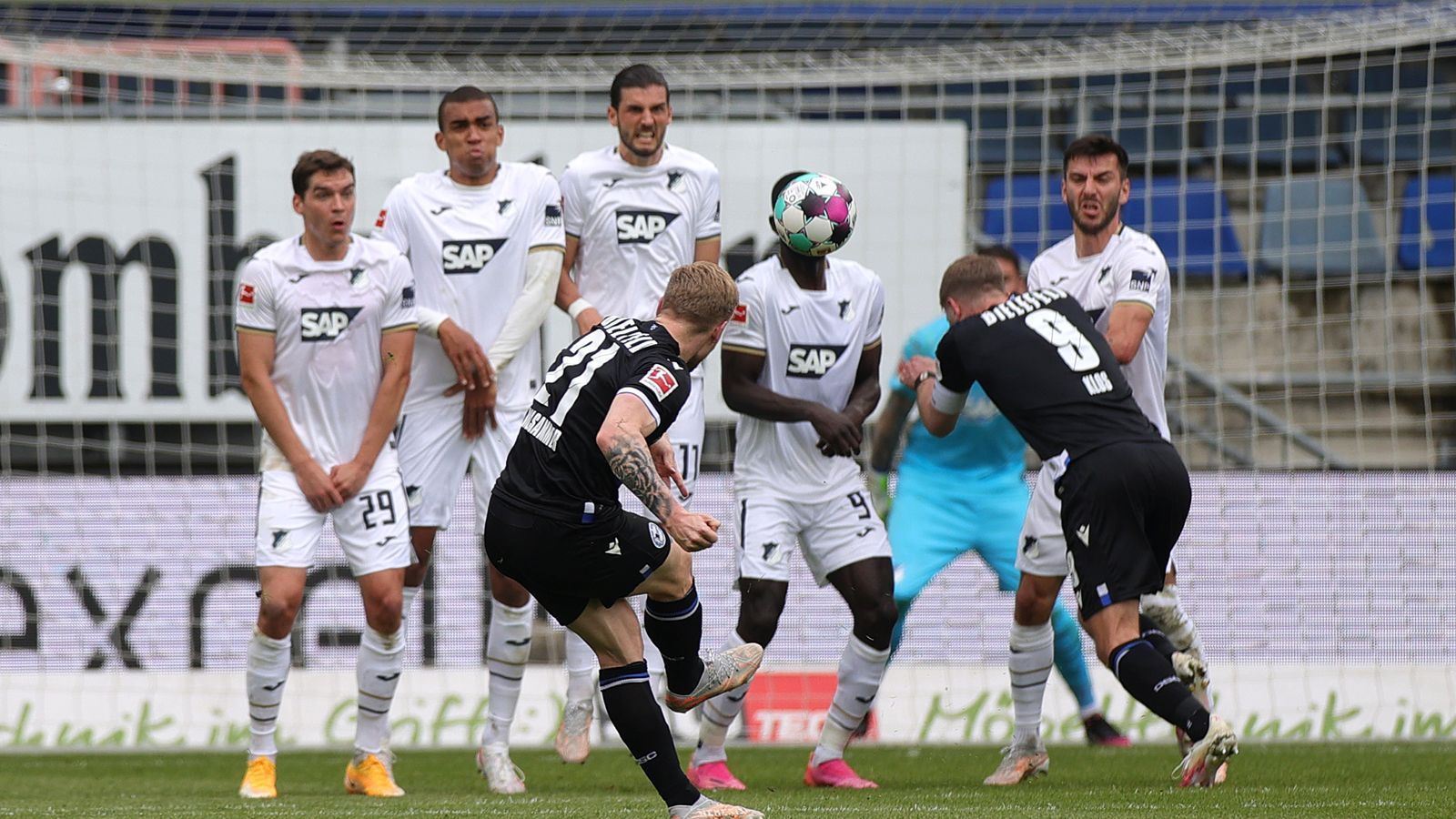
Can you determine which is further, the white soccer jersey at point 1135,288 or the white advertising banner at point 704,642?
the white advertising banner at point 704,642

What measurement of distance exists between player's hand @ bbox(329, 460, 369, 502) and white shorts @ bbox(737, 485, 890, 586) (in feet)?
5.05

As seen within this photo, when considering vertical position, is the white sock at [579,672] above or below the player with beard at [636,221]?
below

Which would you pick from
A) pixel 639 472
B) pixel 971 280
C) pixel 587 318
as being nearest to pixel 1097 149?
pixel 971 280

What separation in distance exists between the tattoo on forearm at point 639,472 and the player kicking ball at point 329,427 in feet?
7.67

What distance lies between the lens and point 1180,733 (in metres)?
7.49

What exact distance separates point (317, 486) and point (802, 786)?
7.51ft

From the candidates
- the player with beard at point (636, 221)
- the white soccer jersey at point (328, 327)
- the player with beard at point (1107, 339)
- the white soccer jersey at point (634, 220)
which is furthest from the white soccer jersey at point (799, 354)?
the white soccer jersey at point (328, 327)

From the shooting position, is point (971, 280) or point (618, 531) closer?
point (618, 531)

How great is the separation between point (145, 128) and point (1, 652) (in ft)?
11.4

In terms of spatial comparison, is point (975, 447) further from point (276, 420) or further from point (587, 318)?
point (276, 420)

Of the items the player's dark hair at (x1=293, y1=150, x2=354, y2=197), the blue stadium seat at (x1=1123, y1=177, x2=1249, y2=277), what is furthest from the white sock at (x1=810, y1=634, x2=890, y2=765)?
the blue stadium seat at (x1=1123, y1=177, x2=1249, y2=277)

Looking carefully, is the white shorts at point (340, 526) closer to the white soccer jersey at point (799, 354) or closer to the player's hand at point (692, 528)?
the white soccer jersey at point (799, 354)

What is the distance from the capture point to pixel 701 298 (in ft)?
17.4

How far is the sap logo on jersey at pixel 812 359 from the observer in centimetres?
723
